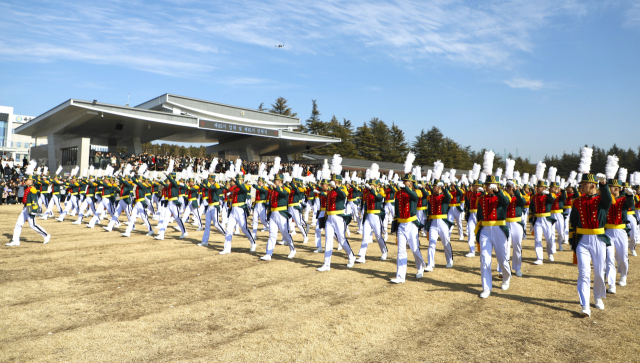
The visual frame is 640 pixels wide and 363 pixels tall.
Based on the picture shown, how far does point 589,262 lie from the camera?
626 cm

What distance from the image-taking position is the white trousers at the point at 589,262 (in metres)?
6.20

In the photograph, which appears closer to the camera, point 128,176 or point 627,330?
point 627,330

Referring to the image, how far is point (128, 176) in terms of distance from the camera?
16.0 m

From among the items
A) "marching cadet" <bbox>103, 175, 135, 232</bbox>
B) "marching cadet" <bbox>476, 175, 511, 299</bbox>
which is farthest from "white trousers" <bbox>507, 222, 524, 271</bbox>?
"marching cadet" <bbox>103, 175, 135, 232</bbox>

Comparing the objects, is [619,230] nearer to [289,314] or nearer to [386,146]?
[289,314]

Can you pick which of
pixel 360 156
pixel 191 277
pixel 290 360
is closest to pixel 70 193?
pixel 191 277

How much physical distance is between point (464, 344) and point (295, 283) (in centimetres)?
369

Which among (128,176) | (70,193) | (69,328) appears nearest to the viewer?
(69,328)

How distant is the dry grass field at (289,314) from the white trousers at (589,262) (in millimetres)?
368

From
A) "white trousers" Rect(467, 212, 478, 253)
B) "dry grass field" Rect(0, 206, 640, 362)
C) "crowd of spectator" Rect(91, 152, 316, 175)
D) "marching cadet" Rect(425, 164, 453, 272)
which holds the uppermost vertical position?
"crowd of spectator" Rect(91, 152, 316, 175)

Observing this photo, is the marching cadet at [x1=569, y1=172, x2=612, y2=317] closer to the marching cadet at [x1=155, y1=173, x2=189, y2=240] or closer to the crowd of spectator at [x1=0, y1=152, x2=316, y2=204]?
the marching cadet at [x1=155, y1=173, x2=189, y2=240]

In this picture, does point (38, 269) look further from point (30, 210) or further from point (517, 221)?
point (517, 221)

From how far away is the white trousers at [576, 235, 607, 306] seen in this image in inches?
244

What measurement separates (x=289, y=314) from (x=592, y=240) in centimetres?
495
